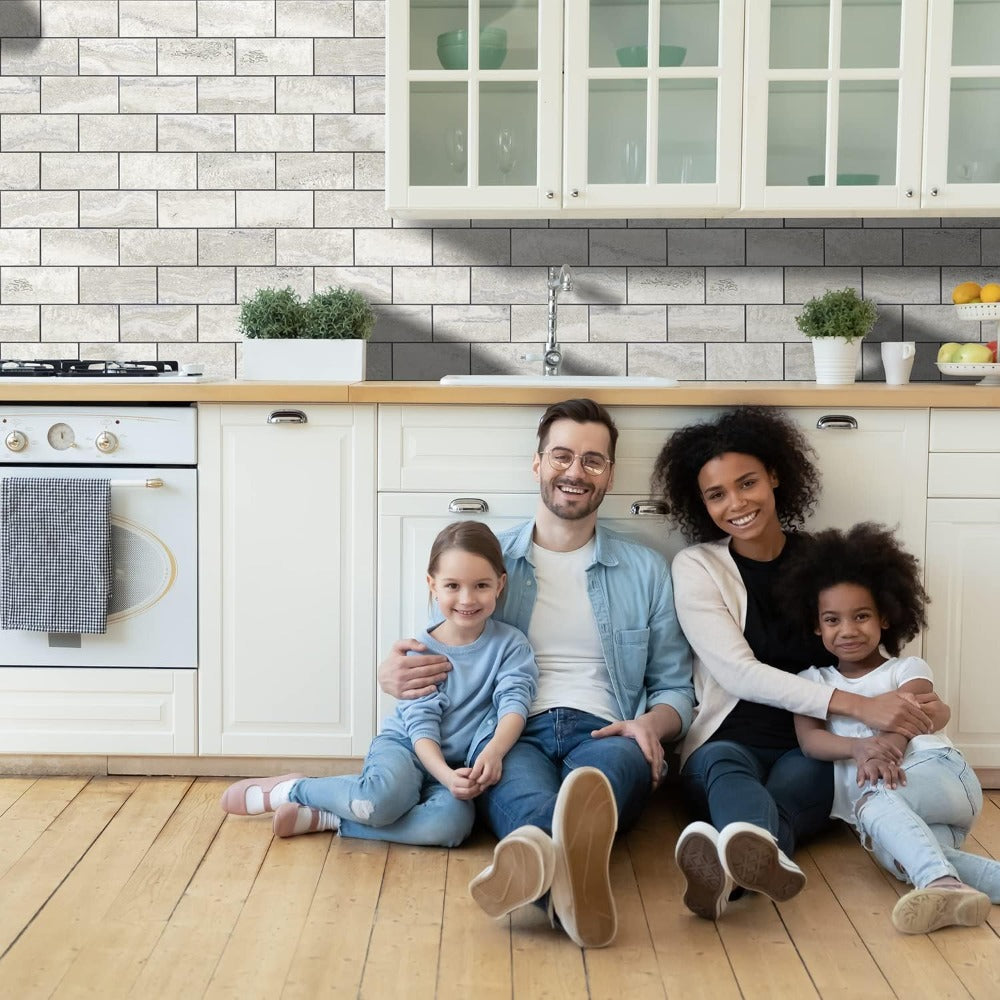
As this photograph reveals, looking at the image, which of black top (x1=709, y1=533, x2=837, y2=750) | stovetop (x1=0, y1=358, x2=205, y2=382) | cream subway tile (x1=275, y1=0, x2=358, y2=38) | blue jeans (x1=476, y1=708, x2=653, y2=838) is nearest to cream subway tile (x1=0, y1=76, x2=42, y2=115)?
cream subway tile (x1=275, y1=0, x2=358, y2=38)

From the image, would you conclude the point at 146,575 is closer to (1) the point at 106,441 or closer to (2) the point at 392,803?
(1) the point at 106,441

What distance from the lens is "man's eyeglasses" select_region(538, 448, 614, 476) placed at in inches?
99.0

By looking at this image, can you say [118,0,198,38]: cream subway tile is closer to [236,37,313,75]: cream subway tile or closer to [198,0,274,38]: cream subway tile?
[198,0,274,38]: cream subway tile

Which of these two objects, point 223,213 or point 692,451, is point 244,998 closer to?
point 692,451

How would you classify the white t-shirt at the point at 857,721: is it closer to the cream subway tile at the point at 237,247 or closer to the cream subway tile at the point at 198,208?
the cream subway tile at the point at 237,247

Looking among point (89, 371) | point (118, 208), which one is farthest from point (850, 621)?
point (118, 208)

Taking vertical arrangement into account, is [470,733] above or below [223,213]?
below

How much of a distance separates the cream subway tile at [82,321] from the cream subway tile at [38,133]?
43 centimetres

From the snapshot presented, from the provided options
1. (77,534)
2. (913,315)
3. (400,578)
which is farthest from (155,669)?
(913,315)

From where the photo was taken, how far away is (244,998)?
179cm

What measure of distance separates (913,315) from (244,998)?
2.47 m

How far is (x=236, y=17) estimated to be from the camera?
3340mm

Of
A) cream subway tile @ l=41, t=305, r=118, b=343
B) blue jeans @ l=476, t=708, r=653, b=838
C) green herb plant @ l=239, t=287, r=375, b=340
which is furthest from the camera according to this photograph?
cream subway tile @ l=41, t=305, r=118, b=343

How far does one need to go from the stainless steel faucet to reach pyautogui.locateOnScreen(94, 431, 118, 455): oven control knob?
1.08 m
